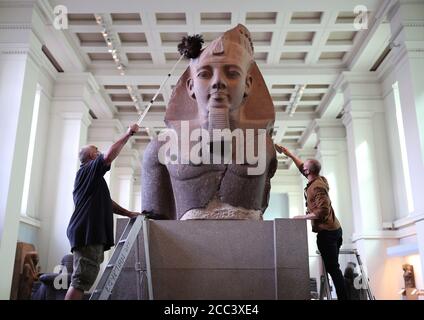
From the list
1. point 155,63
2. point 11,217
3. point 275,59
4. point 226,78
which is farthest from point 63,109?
point 226,78

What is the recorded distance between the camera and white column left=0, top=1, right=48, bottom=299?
6695 mm

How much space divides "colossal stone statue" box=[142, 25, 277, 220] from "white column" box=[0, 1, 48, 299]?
382 cm

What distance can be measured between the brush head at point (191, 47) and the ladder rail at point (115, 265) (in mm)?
1756

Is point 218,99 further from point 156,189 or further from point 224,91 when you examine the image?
point 156,189

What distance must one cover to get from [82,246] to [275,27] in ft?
25.2

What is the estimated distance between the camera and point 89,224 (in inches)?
120

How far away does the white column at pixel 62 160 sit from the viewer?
9984mm

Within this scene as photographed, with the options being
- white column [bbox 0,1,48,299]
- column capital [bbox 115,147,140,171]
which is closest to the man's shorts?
white column [bbox 0,1,48,299]

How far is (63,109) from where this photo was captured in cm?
1092

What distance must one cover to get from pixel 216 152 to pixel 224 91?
55 cm

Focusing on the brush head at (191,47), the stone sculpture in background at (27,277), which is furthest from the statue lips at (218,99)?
the stone sculpture in background at (27,277)

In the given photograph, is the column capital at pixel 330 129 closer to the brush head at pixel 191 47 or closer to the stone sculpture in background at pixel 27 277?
the stone sculpture in background at pixel 27 277

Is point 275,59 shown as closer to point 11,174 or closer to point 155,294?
point 11,174

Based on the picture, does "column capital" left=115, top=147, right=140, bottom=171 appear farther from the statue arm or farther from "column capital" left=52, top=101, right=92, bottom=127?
the statue arm
